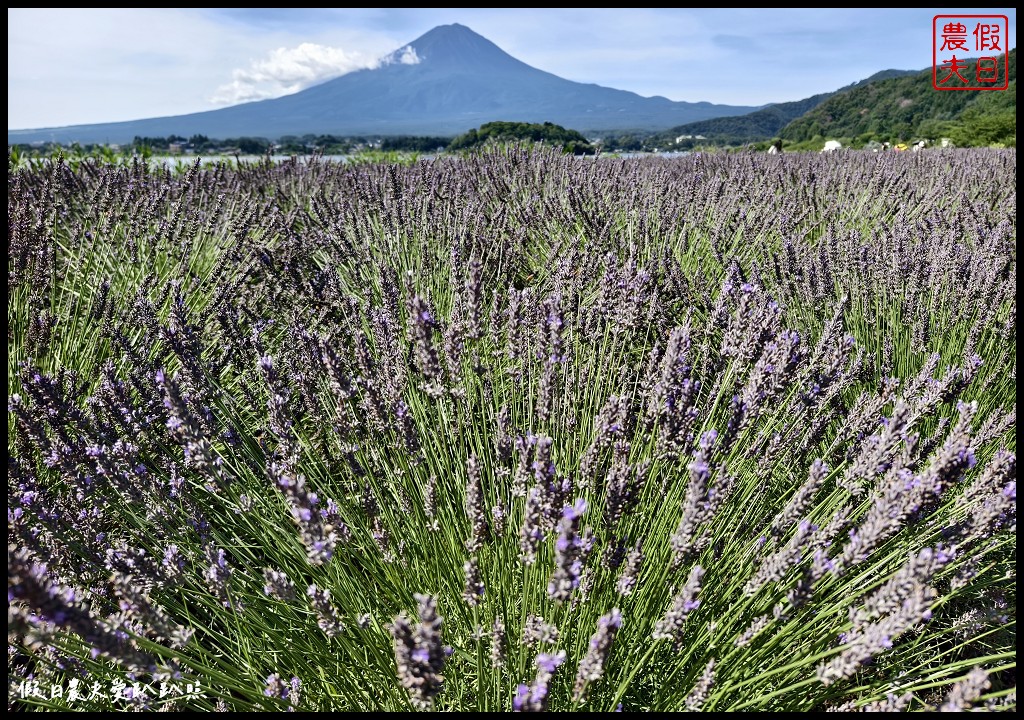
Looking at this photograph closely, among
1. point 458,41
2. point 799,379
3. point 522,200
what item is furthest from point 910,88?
point 458,41

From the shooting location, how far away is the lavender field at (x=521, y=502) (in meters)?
0.97

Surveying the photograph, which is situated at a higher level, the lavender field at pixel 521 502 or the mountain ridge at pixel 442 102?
the mountain ridge at pixel 442 102

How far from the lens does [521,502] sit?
144cm

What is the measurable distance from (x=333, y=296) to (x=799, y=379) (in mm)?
1854

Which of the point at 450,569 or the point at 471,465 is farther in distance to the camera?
the point at 450,569

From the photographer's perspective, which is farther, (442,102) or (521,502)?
(442,102)

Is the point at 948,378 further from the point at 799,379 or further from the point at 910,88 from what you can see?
the point at 910,88

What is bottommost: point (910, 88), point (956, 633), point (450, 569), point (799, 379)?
point (956, 633)

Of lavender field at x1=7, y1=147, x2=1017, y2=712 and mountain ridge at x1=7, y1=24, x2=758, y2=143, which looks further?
mountain ridge at x1=7, y1=24, x2=758, y2=143

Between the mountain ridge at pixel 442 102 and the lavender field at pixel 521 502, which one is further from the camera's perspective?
the mountain ridge at pixel 442 102

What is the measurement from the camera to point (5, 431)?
131cm

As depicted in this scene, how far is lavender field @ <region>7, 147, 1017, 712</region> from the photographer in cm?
97

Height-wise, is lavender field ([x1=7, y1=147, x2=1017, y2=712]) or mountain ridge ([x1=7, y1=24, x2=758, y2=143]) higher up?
mountain ridge ([x1=7, y1=24, x2=758, y2=143])

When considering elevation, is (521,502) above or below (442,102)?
below
